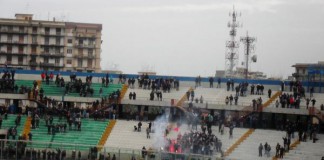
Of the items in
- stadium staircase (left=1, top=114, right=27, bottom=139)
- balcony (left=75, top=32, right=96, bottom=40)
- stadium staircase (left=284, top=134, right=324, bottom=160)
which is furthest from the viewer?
balcony (left=75, top=32, right=96, bottom=40)

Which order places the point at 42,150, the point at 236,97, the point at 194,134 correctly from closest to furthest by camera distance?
the point at 42,150
the point at 194,134
the point at 236,97

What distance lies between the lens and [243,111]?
4416 centimetres

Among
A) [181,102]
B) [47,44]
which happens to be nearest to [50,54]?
[47,44]

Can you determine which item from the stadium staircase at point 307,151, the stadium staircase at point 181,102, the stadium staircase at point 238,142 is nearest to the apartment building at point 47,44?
the stadium staircase at point 181,102

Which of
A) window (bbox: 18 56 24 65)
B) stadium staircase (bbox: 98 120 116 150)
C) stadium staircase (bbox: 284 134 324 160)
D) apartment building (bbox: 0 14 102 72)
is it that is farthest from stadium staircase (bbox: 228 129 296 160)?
window (bbox: 18 56 24 65)

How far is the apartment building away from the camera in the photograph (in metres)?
91.9

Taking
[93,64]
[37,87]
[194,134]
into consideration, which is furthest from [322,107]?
[93,64]

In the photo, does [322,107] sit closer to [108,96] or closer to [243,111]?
[243,111]

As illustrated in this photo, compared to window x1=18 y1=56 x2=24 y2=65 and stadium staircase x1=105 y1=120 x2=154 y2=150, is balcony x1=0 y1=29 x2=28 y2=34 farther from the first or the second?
stadium staircase x1=105 y1=120 x2=154 y2=150

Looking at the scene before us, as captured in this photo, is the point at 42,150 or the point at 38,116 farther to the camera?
the point at 38,116

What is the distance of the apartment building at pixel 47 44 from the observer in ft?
302

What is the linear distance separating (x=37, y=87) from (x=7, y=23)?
44111mm

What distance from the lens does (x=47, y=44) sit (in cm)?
9319

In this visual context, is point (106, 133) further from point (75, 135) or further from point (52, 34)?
point (52, 34)
